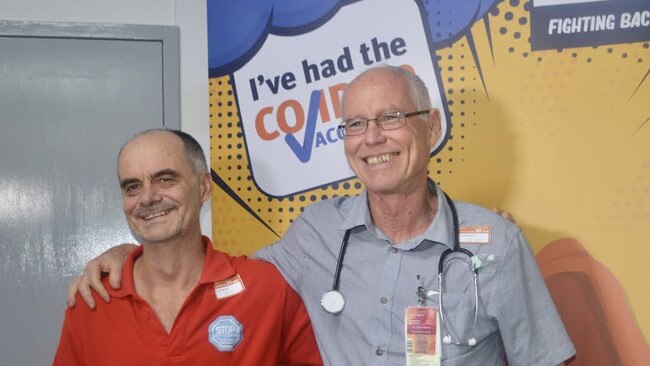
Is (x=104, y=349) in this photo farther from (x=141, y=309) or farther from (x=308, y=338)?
(x=308, y=338)

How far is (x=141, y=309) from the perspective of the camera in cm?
205

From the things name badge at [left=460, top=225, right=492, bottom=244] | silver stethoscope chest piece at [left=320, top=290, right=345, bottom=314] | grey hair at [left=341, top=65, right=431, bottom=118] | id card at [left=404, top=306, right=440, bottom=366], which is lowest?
id card at [left=404, top=306, right=440, bottom=366]

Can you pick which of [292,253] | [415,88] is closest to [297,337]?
[292,253]

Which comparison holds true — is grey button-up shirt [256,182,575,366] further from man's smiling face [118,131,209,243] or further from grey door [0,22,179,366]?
grey door [0,22,179,366]

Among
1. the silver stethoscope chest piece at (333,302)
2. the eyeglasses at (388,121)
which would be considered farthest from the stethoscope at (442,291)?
the eyeglasses at (388,121)

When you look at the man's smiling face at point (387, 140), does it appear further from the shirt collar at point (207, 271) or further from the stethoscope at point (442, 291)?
the shirt collar at point (207, 271)

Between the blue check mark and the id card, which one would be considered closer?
the id card

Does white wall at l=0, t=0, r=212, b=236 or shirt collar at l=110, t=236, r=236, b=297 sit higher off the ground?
white wall at l=0, t=0, r=212, b=236

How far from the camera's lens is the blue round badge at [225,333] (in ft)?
6.65

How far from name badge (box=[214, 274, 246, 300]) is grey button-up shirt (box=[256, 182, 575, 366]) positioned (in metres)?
0.23

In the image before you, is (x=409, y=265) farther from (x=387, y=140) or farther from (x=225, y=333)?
(x=225, y=333)

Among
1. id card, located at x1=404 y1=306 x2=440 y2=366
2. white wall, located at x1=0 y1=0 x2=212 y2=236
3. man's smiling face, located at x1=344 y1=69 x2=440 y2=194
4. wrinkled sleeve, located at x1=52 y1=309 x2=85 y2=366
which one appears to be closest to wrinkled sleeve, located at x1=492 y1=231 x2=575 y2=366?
id card, located at x1=404 y1=306 x2=440 y2=366

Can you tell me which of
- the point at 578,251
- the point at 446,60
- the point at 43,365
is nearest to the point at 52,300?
the point at 43,365

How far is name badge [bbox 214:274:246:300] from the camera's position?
2100mm
